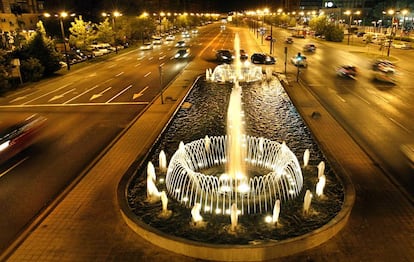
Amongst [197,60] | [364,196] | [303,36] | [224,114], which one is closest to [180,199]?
[364,196]

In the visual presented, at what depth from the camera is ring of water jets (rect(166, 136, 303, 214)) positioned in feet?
35.5

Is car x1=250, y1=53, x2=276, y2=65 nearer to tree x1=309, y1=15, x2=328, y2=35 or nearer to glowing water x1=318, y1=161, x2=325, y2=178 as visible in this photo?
glowing water x1=318, y1=161, x2=325, y2=178

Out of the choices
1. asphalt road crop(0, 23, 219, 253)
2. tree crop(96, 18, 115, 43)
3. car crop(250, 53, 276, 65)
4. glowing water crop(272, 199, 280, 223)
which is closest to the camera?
glowing water crop(272, 199, 280, 223)

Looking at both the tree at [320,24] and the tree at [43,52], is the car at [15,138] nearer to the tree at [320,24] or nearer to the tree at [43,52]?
the tree at [43,52]

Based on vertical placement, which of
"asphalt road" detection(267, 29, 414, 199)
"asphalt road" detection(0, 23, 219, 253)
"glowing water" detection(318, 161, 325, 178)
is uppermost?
"glowing water" detection(318, 161, 325, 178)

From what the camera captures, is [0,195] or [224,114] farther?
[224,114]

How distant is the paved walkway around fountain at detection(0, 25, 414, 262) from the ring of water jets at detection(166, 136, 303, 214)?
1801mm

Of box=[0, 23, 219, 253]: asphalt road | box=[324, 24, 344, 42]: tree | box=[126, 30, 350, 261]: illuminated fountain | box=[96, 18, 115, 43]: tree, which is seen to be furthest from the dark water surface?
box=[324, 24, 344, 42]: tree

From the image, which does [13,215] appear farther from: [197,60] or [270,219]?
[197,60]

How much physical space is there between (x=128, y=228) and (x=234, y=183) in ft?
13.1

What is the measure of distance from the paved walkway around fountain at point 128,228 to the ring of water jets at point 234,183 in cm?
180

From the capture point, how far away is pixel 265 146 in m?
15.5

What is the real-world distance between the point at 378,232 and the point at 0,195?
39.0ft

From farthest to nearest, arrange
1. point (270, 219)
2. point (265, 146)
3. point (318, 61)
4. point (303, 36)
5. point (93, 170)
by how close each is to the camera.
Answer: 1. point (303, 36)
2. point (318, 61)
3. point (265, 146)
4. point (93, 170)
5. point (270, 219)
